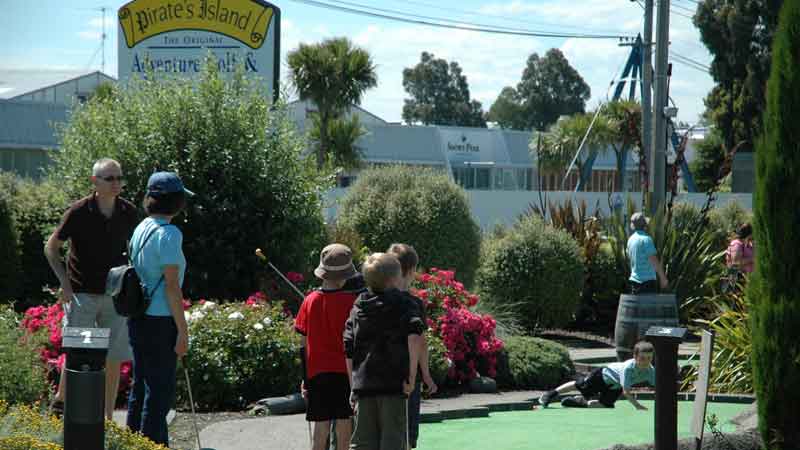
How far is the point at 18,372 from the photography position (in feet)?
25.2

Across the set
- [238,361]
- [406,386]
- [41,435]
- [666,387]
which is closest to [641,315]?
[238,361]

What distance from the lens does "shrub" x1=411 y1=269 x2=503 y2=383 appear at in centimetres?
1082

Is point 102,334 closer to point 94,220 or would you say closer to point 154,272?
point 154,272

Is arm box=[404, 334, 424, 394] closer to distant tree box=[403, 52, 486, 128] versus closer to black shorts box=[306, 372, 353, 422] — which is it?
black shorts box=[306, 372, 353, 422]

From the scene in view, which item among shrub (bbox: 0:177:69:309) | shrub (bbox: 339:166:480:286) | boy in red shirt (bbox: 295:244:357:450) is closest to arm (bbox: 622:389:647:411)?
boy in red shirt (bbox: 295:244:357:450)

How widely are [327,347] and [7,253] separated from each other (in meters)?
7.25

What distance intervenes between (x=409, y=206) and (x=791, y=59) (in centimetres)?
888

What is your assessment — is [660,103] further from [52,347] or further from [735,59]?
[735,59]

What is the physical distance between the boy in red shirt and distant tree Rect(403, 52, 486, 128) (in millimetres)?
99301

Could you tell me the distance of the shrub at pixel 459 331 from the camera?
35.5 ft

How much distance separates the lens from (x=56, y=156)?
39.5 ft

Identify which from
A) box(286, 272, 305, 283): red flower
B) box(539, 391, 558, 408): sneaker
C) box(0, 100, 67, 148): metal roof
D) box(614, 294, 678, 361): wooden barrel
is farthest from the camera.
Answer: box(0, 100, 67, 148): metal roof

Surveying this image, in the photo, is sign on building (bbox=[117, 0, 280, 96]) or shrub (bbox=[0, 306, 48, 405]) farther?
sign on building (bbox=[117, 0, 280, 96])

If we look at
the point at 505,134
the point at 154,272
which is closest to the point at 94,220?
the point at 154,272
